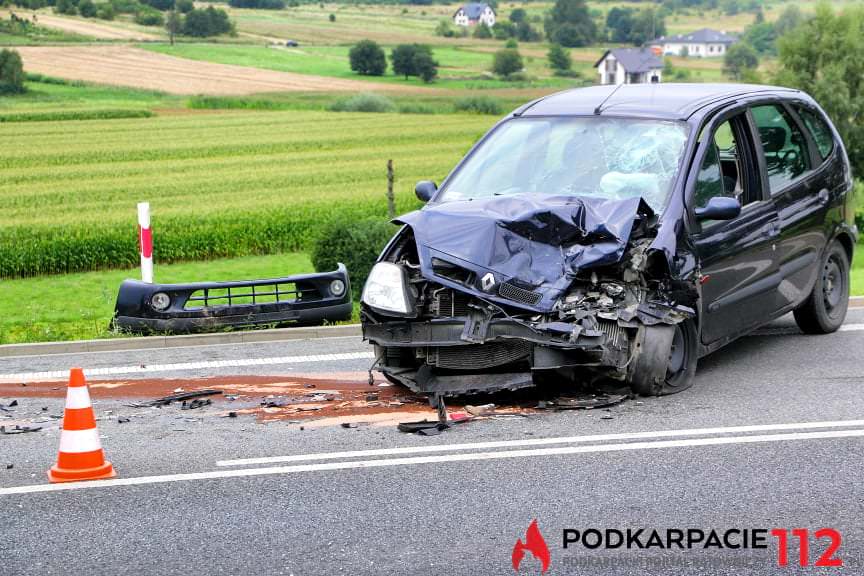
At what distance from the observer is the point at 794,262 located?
9.81 metres

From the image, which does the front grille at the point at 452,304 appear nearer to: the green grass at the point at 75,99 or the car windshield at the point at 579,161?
the car windshield at the point at 579,161

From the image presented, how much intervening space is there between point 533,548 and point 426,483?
42.2 inches

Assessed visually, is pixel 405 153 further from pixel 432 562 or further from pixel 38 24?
pixel 432 562

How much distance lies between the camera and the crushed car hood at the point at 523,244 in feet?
25.3

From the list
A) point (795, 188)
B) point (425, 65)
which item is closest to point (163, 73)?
point (425, 65)

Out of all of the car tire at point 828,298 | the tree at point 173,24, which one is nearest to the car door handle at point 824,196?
the car tire at point 828,298

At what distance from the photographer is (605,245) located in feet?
26.0

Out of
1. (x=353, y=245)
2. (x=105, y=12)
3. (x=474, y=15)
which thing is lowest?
(x=353, y=245)

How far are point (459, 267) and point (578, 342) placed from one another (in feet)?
2.87

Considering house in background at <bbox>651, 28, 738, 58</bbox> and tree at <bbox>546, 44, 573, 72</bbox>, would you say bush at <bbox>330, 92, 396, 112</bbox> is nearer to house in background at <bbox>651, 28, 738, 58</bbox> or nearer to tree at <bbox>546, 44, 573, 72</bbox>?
tree at <bbox>546, 44, 573, 72</bbox>

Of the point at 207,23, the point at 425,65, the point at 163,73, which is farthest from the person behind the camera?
the point at 425,65

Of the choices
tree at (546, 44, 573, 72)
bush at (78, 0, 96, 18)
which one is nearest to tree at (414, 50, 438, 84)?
tree at (546, 44, 573, 72)

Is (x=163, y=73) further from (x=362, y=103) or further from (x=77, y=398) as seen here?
(x=77, y=398)

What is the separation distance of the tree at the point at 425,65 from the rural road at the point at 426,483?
4134 cm
